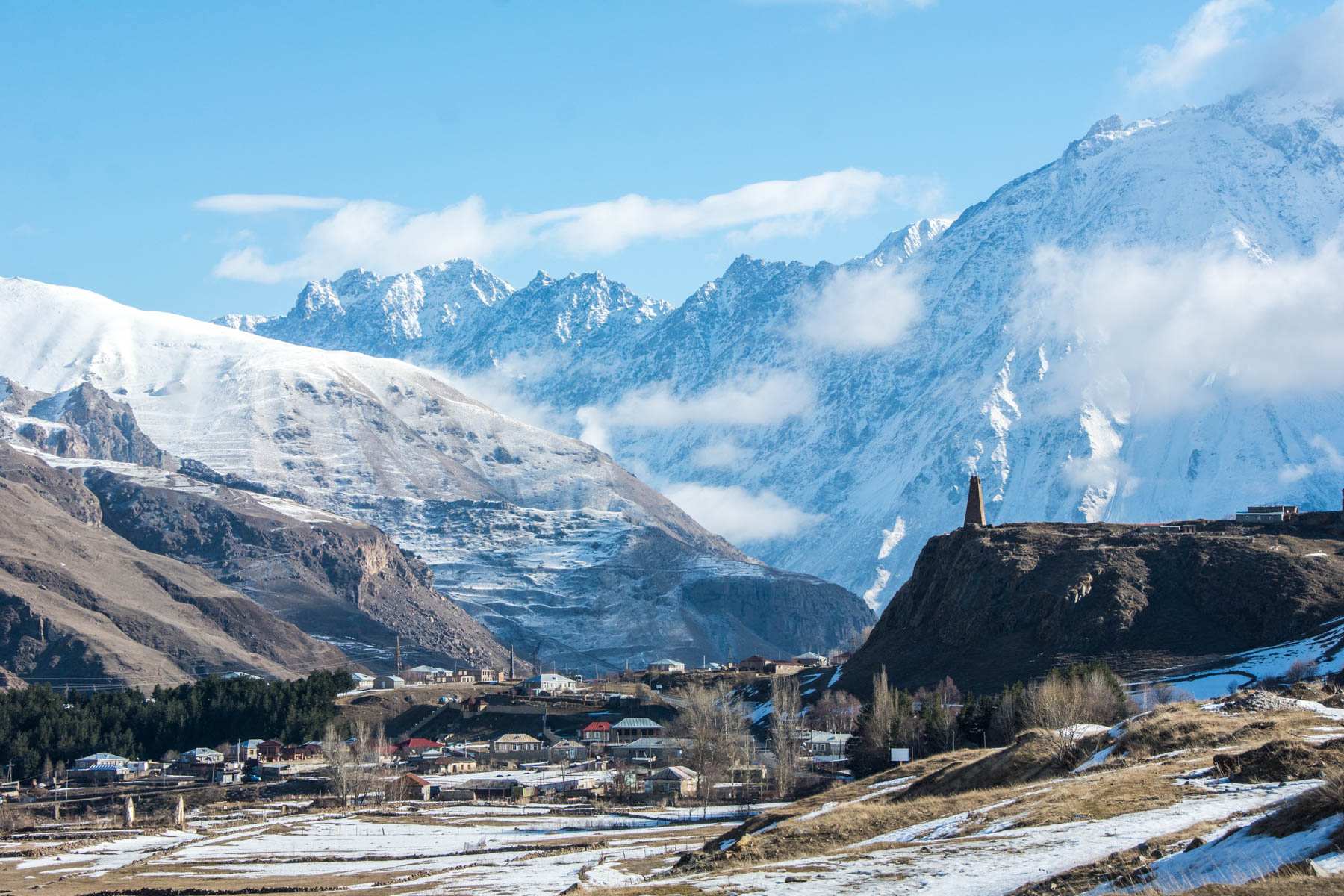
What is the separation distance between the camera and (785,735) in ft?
435

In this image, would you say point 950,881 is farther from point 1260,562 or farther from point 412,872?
point 1260,562

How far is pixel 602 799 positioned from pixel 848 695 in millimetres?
52977

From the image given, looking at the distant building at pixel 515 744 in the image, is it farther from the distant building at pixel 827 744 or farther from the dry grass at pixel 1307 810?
the dry grass at pixel 1307 810

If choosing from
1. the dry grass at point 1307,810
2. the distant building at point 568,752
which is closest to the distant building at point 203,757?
the distant building at point 568,752

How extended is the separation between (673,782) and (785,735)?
11.2 meters

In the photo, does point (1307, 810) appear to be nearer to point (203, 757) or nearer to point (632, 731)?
point (632, 731)

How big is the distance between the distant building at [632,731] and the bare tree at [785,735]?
633 inches

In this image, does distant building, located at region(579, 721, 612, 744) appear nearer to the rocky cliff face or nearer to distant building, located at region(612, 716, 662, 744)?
distant building, located at region(612, 716, 662, 744)

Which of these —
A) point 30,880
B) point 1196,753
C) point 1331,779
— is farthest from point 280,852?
point 1331,779

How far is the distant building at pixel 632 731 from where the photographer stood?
627ft

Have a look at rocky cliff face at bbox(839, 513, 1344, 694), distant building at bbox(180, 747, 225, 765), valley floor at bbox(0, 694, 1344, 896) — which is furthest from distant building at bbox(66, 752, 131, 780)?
rocky cliff face at bbox(839, 513, 1344, 694)

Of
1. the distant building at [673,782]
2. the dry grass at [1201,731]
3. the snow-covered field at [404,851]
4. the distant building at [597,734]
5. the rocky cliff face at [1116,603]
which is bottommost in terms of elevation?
the snow-covered field at [404,851]

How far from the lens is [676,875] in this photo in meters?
59.3

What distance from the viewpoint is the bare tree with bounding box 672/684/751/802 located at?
452 ft
